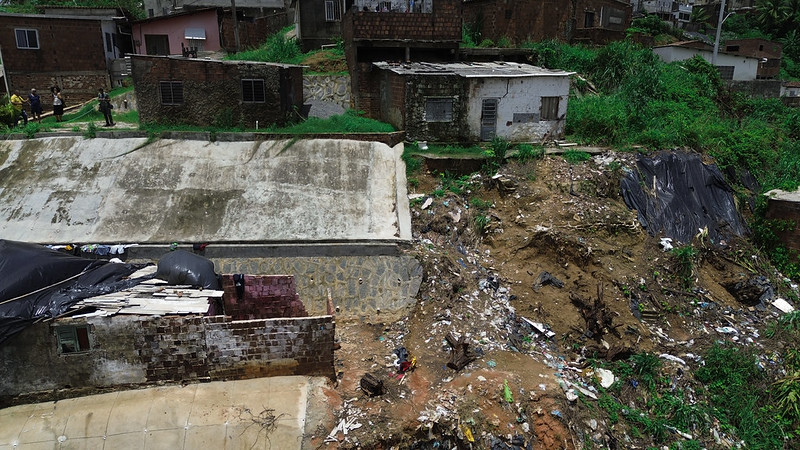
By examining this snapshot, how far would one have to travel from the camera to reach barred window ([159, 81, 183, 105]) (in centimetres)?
1575

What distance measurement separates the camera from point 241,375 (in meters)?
8.45

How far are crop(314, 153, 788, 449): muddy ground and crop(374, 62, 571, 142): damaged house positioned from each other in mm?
1839

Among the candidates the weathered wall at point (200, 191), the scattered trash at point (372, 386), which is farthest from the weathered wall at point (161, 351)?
the weathered wall at point (200, 191)

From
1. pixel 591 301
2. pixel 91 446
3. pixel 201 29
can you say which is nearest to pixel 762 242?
pixel 591 301

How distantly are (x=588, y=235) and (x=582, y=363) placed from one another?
3774 millimetres

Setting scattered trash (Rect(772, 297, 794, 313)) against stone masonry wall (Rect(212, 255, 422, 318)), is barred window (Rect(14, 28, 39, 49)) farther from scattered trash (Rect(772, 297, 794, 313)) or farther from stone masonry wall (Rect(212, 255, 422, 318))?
scattered trash (Rect(772, 297, 794, 313))

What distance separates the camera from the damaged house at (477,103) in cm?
1532

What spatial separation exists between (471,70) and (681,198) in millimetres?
7135

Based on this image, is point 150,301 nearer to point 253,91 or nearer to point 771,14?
point 253,91

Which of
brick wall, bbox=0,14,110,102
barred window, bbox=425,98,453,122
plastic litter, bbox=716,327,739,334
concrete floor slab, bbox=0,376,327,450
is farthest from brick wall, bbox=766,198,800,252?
brick wall, bbox=0,14,110,102

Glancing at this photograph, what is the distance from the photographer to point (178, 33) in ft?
80.5

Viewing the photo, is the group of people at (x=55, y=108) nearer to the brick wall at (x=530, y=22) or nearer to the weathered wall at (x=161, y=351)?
the weathered wall at (x=161, y=351)

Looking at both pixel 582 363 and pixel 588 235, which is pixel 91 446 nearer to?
pixel 582 363

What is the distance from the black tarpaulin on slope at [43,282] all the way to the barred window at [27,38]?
15010 mm
